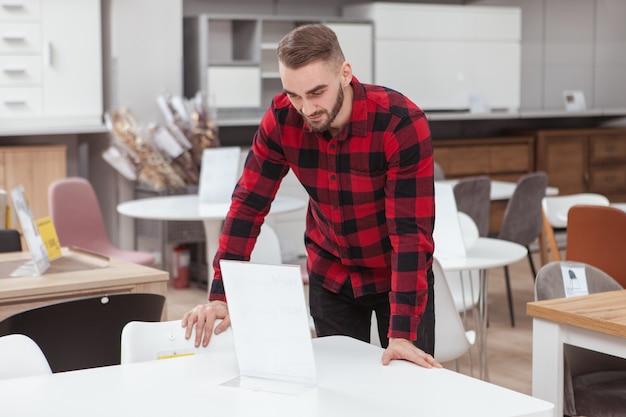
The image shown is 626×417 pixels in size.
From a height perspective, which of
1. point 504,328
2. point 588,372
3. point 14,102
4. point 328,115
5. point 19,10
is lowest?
point 504,328

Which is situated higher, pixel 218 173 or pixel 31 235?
pixel 218 173

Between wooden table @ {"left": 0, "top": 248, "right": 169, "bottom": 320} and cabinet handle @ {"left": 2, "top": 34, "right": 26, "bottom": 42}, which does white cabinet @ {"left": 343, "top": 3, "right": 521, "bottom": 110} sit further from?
wooden table @ {"left": 0, "top": 248, "right": 169, "bottom": 320}

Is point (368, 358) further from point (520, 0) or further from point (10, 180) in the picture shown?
point (520, 0)

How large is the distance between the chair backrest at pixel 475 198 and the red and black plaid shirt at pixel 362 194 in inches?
137

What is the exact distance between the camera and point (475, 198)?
6242mm

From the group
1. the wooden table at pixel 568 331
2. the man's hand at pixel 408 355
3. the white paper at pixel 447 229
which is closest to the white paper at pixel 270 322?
the man's hand at pixel 408 355

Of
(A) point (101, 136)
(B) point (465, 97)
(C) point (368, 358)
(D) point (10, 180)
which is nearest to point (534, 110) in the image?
(B) point (465, 97)

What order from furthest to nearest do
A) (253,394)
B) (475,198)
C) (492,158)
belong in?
(492,158)
(475,198)
(253,394)

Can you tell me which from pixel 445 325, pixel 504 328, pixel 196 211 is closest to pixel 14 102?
pixel 196 211

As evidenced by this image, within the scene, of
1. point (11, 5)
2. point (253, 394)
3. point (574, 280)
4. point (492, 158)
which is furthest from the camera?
point (492, 158)

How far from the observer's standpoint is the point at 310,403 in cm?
200

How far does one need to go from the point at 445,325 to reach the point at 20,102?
471 centimetres

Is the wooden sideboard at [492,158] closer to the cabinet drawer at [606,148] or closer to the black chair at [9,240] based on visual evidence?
the cabinet drawer at [606,148]

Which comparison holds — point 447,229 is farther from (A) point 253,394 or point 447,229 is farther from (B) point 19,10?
(B) point 19,10
